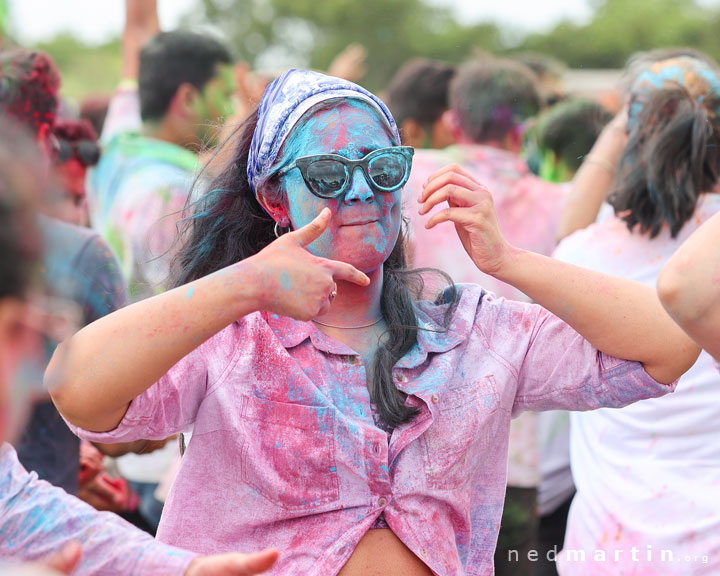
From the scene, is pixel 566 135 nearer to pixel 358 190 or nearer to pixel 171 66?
pixel 171 66

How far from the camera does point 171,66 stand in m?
4.38

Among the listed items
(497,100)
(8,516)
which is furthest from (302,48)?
(8,516)

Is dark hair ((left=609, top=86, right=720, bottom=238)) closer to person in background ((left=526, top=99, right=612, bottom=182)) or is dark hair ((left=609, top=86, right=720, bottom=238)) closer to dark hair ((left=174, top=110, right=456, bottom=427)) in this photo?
dark hair ((left=174, top=110, right=456, bottom=427))

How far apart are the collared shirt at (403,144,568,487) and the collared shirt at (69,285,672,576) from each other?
1661 millimetres

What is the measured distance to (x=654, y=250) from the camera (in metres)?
3.10

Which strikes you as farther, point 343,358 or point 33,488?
point 343,358

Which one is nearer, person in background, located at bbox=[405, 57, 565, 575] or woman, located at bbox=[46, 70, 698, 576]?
woman, located at bbox=[46, 70, 698, 576]

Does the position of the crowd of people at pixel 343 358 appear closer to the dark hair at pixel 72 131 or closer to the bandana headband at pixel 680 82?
the bandana headband at pixel 680 82

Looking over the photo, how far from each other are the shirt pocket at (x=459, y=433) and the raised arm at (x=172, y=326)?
0.43m

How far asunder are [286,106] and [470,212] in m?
0.49

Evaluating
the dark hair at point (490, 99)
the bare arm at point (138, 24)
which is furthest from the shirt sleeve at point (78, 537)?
the bare arm at point (138, 24)

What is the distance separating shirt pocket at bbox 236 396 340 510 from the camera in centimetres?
207

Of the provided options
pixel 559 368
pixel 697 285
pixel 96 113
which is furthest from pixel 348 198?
pixel 96 113

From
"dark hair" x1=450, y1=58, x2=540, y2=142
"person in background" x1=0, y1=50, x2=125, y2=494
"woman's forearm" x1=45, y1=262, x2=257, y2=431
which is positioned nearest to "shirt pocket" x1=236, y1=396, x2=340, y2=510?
"woman's forearm" x1=45, y1=262, x2=257, y2=431
